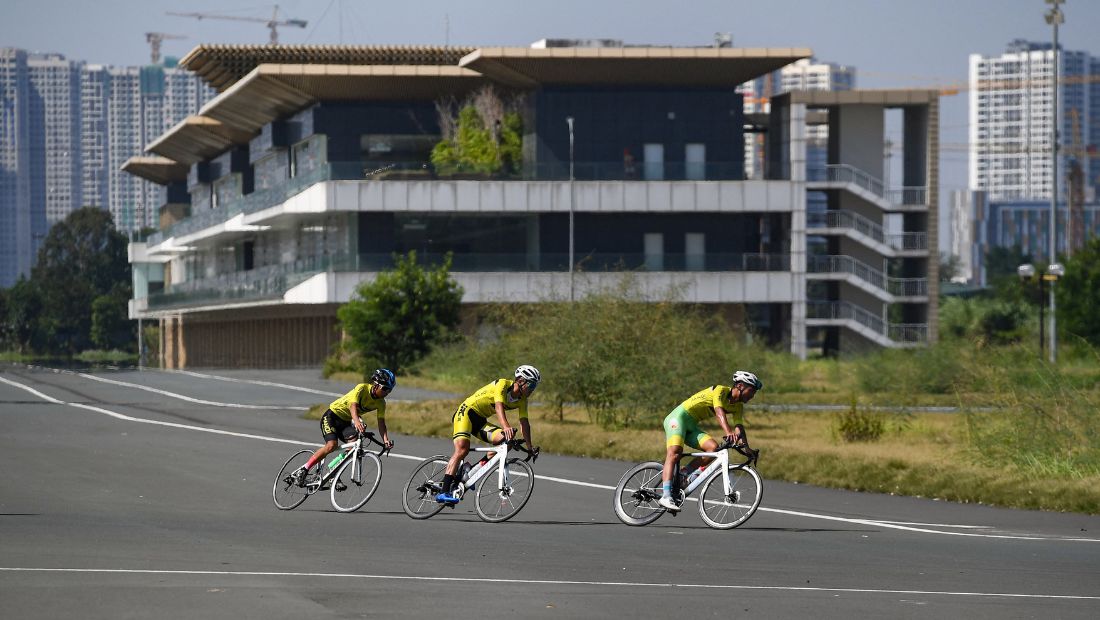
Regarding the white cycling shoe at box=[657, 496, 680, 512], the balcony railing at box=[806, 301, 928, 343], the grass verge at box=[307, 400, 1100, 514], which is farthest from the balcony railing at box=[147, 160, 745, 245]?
the white cycling shoe at box=[657, 496, 680, 512]

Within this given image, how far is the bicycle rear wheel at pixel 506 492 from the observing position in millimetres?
17359

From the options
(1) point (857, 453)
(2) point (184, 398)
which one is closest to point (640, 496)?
(1) point (857, 453)

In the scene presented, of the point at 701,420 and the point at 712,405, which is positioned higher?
the point at 712,405

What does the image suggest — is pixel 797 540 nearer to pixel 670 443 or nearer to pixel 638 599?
pixel 670 443

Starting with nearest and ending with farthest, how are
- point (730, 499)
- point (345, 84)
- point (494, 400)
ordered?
point (730, 499) → point (494, 400) → point (345, 84)

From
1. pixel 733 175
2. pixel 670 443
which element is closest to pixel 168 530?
pixel 670 443

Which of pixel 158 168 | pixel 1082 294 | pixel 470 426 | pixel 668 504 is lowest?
pixel 668 504

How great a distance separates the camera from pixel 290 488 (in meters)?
18.6

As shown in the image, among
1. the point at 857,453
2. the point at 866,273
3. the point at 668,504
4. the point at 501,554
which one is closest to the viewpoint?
the point at 501,554

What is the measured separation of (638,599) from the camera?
1170cm

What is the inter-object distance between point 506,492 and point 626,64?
57.4m

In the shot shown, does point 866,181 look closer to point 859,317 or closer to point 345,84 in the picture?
point 859,317

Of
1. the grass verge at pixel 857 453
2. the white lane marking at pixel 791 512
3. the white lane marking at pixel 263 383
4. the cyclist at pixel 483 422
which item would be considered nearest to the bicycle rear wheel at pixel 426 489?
the cyclist at pixel 483 422

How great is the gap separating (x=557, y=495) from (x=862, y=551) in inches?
251
